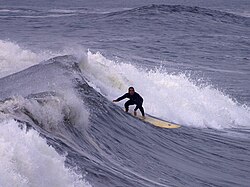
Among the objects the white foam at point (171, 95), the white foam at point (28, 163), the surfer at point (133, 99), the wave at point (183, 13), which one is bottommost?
the wave at point (183, 13)

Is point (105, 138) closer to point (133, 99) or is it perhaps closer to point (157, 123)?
point (133, 99)

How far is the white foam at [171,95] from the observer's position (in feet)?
79.5

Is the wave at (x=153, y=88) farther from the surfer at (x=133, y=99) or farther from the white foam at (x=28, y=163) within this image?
the white foam at (x=28, y=163)

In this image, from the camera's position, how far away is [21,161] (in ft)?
28.9

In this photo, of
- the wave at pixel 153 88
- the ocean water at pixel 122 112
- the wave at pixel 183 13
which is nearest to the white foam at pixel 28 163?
the ocean water at pixel 122 112

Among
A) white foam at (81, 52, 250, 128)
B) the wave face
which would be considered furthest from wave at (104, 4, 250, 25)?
the wave face

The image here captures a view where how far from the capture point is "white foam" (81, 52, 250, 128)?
954 inches

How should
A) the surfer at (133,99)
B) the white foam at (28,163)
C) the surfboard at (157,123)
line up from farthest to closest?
the surfboard at (157,123) < the surfer at (133,99) < the white foam at (28,163)

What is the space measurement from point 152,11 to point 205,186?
5279 cm

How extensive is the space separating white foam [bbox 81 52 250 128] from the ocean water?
0.18 feet

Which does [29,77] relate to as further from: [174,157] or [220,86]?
[220,86]

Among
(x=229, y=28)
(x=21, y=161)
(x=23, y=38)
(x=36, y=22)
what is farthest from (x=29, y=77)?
(x=36, y=22)

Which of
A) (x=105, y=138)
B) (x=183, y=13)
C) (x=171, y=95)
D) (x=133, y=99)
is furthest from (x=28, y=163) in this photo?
(x=183, y=13)

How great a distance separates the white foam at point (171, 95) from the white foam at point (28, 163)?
507 inches
